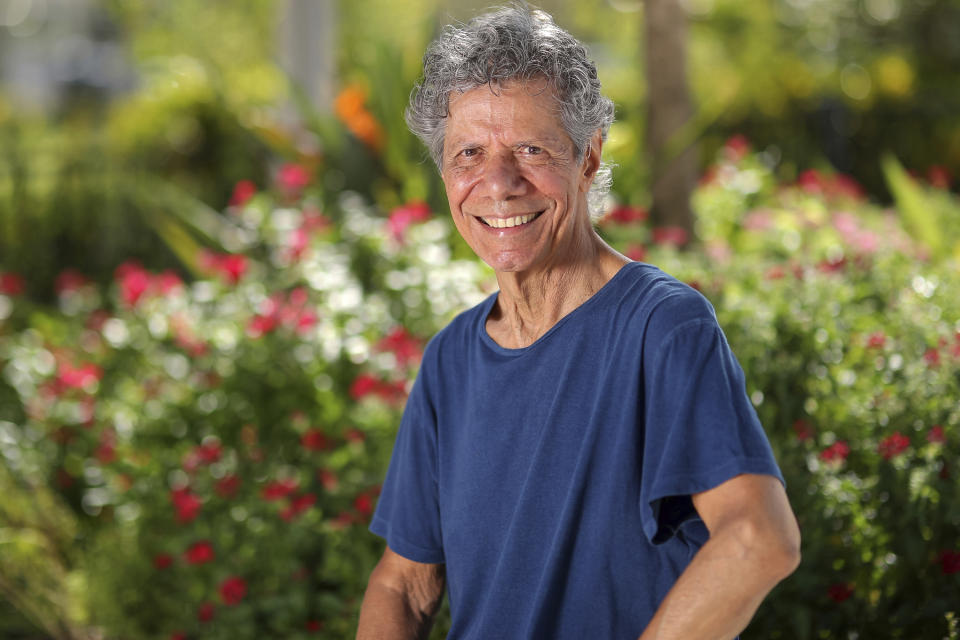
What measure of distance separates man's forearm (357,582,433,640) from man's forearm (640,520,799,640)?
2.01 ft

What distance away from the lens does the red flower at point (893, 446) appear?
2.34m

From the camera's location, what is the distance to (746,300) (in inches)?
122

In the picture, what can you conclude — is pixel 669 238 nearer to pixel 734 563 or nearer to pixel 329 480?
A: pixel 329 480

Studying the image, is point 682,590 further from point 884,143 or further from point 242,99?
point 884,143

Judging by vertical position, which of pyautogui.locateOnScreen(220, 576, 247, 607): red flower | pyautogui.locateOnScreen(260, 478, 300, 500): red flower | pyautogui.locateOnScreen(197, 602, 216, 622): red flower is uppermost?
pyautogui.locateOnScreen(260, 478, 300, 500): red flower

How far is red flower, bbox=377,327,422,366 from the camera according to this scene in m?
3.44

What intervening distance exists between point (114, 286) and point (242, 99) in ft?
12.6

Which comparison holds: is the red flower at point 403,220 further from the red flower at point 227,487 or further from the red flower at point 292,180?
the red flower at point 227,487

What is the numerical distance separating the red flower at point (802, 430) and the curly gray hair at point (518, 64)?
1152 mm

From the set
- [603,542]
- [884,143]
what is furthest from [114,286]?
[884,143]

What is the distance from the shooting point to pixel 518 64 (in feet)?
5.17

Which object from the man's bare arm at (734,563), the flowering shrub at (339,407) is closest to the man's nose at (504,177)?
the man's bare arm at (734,563)

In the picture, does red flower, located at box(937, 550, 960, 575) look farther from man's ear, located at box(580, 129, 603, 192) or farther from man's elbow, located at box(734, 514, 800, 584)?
man's ear, located at box(580, 129, 603, 192)

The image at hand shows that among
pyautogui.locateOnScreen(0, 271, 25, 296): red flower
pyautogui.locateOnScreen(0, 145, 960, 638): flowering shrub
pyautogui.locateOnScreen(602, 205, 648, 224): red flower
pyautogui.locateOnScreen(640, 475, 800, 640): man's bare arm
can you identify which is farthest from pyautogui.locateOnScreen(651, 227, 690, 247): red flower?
pyautogui.locateOnScreen(0, 271, 25, 296): red flower
